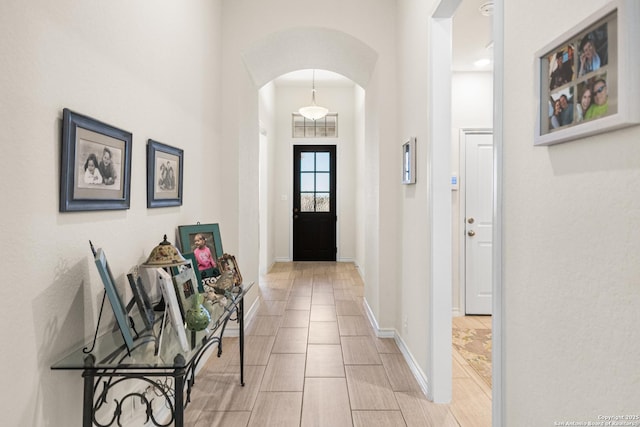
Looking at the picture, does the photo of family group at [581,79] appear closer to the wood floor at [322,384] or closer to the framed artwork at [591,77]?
the framed artwork at [591,77]

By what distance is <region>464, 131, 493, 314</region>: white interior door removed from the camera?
13.0ft

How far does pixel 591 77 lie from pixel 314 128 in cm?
655

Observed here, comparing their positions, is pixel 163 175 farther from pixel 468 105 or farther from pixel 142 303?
pixel 468 105

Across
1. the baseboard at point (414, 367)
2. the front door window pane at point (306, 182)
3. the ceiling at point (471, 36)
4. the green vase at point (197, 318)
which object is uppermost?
the ceiling at point (471, 36)

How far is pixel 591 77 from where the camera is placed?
898 millimetres

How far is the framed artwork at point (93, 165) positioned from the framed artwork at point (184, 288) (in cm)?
40

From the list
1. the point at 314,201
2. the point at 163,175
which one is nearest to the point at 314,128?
the point at 314,201

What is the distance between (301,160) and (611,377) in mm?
6682

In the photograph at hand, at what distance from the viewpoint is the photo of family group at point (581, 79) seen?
849 millimetres

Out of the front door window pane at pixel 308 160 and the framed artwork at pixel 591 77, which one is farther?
the front door window pane at pixel 308 160

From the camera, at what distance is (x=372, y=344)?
3.18m

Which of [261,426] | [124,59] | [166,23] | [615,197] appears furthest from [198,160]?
[615,197]

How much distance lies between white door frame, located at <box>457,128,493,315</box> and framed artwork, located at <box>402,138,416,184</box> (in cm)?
132

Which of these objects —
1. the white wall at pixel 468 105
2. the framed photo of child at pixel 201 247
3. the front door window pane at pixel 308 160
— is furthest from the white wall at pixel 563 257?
the front door window pane at pixel 308 160
